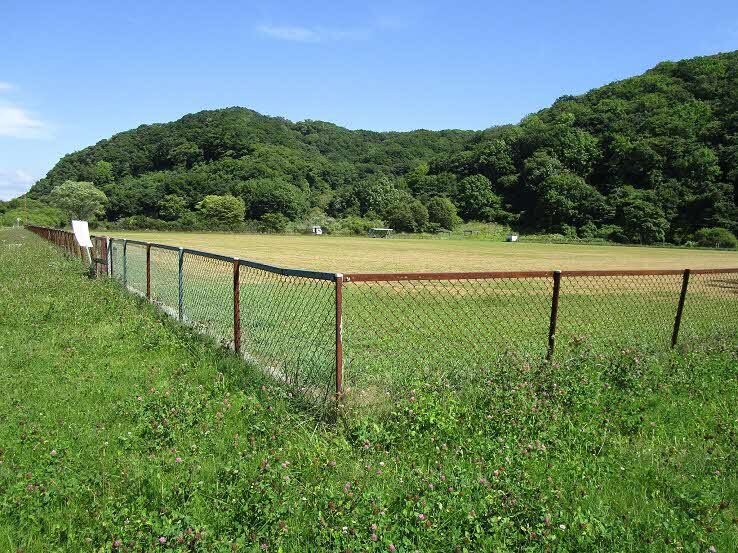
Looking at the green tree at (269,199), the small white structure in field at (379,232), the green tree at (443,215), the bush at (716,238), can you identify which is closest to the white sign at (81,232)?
the bush at (716,238)

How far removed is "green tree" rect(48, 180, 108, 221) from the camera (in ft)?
343

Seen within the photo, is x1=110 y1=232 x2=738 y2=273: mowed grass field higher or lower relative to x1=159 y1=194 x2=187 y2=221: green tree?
lower

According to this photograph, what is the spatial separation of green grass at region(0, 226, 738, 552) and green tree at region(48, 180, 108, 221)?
11293 cm

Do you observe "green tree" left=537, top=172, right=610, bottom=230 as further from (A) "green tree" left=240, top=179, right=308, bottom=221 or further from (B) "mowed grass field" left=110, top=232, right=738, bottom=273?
(A) "green tree" left=240, top=179, right=308, bottom=221

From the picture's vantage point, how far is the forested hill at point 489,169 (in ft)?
301

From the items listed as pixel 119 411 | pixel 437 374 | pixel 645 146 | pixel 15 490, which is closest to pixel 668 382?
pixel 437 374

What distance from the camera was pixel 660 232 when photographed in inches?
3349

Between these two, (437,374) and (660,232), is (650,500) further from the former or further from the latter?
(660,232)

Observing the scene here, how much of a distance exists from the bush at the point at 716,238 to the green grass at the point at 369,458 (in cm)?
8001

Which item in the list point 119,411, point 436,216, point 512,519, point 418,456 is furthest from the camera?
point 436,216

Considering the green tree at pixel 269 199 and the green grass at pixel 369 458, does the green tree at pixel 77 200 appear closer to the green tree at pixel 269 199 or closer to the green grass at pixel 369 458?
the green tree at pixel 269 199

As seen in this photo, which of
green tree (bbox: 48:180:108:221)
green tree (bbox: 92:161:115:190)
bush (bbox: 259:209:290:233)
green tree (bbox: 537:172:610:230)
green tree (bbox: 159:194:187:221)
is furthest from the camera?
green tree (bbox: 92:161:115:190)

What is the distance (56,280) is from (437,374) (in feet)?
34.0

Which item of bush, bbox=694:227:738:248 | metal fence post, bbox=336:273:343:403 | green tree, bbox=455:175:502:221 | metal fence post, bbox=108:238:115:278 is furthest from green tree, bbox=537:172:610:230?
metal fence post, bbox=336:273:343:403
